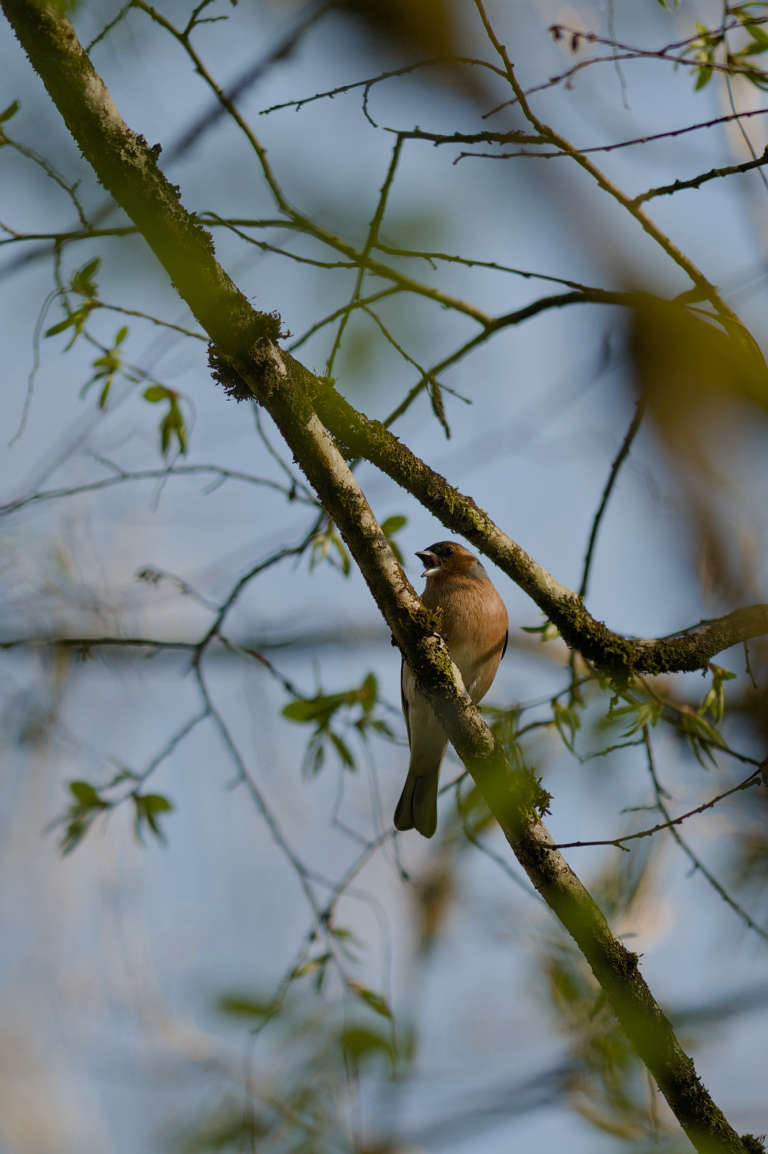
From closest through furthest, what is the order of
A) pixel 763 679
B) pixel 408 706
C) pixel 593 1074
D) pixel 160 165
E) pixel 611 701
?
pixel 160 165
pixel 593 1074
pixel 611 701
pixel 763 679
pixel 408 706

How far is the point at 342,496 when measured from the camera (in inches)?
129

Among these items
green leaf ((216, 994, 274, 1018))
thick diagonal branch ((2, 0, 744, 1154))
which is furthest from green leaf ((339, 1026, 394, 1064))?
thick diagonal branch ((2, 0, 744, 1154))

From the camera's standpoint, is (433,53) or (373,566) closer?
(373,566)

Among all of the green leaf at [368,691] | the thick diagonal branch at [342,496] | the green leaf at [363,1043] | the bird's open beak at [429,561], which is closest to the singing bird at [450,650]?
the bird's open beak at [429,561]

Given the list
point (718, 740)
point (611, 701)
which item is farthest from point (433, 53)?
point (718, 740)

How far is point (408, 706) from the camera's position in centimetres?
633

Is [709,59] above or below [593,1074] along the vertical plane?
above

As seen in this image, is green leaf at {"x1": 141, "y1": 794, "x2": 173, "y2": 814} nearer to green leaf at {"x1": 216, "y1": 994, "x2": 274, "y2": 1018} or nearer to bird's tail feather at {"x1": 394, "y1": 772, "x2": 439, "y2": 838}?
bird's tail feather at {"x1": 394, "y1": 772, "x2": 439, "y2": 838}

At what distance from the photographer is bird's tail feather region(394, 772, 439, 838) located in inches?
245

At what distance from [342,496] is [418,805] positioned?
11.2ft

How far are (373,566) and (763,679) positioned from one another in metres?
2.14

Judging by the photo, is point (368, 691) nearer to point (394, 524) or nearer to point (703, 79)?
point (394, 524)

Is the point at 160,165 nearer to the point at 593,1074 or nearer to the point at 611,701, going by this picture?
the point at 611,701

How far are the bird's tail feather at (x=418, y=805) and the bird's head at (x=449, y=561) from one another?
1.21m
